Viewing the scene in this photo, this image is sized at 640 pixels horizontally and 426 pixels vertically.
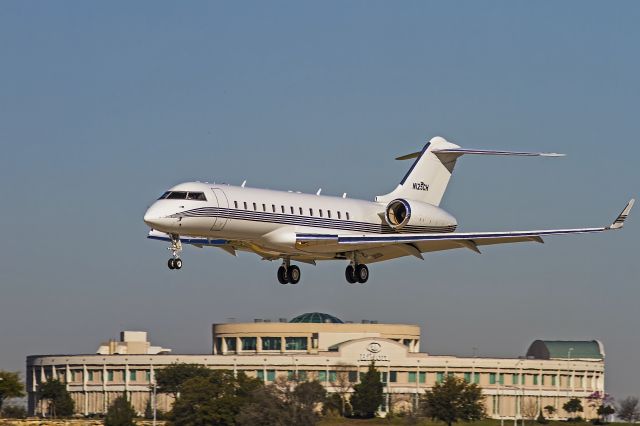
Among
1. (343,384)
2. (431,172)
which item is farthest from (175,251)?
(343,384)

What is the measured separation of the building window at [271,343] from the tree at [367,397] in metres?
16.9

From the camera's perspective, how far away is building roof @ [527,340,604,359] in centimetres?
12025

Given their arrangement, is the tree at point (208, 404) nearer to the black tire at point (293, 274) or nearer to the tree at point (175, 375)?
the tree at point (175, 375)

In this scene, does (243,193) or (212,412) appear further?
(212,412)

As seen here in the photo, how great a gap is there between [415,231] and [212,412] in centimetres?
3921

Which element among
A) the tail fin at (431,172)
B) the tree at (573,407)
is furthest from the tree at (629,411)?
the tail fin at (431,172)

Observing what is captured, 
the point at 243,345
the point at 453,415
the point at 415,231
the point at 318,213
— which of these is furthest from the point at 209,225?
the point at 243,345

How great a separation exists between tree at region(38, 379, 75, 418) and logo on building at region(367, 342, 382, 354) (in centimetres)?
2599

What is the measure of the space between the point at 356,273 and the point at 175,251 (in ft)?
29.0

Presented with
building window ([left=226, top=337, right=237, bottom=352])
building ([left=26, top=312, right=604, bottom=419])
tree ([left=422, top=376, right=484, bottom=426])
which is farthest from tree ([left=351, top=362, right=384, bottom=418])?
building window ([left=226, top=337, right=237, bottom=352])

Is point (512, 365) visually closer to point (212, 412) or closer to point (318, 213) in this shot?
point (212, 412)

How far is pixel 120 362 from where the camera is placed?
110 metres

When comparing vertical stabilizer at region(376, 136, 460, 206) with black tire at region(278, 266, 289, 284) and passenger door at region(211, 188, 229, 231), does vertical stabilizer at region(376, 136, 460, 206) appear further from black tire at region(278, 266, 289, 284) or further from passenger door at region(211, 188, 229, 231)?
passenger door at region(211, 188, 229, 231)

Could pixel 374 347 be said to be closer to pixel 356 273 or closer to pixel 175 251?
pixel 356 273
